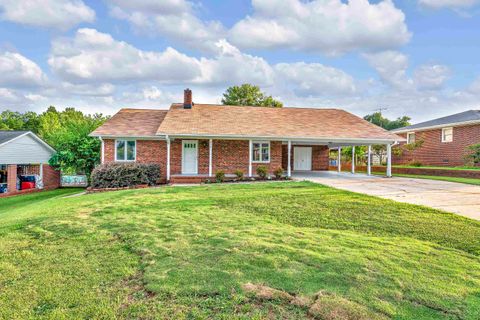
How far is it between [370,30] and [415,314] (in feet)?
54.1

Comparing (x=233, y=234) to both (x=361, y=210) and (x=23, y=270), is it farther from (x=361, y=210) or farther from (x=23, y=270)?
(x=361, y=210)

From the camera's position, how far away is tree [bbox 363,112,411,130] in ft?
189

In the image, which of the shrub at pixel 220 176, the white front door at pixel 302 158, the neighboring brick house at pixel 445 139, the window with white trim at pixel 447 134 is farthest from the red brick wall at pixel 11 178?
the window with white trim at pixel 447 134

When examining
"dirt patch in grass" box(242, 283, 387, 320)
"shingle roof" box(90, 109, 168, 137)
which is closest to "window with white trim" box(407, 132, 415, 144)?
"shingle roof" box(90, 109, 168, 137)

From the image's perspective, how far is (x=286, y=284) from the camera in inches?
147

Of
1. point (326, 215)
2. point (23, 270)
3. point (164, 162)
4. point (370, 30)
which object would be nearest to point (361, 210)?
point (326, 215)

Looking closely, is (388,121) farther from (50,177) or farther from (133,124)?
(50,177)

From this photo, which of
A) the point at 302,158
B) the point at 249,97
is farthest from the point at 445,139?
the point at 249,97

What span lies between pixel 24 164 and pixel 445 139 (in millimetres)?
31670

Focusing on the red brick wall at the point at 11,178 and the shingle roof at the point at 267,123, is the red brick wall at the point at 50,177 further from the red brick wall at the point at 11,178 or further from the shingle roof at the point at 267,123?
the shingle roof at the point at 267,123

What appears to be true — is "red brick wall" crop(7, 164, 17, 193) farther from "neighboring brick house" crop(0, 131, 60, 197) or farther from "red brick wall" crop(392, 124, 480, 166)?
"red brick wall" crop(392, 124, 480, 166)

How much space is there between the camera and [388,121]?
6200 cm

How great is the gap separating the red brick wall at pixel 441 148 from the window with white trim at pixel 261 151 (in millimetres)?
14311

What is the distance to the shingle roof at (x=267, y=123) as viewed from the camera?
1795 cm
